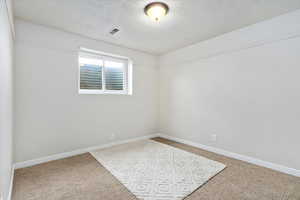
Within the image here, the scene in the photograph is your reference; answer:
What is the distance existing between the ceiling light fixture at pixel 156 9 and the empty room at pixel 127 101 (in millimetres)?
15

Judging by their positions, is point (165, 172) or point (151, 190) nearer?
point (151, 190)

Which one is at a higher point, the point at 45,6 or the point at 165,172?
the point at 45,6

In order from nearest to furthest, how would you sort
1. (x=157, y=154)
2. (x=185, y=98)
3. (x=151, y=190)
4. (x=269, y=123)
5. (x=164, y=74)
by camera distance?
(x=151, y=190)
(x=269, y=123)
(x=157, y=154)
(x=185, y=98)
(x=164, y=74)

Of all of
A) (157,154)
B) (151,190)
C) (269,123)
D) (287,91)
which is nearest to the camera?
(151,190)

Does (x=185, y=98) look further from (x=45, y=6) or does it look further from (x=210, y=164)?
(x=45, y=6)

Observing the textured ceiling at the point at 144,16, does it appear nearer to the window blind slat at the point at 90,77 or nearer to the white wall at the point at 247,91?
the white wall at the point at 247,91

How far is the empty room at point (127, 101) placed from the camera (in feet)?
6.09

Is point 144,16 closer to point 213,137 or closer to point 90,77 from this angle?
point 90,77

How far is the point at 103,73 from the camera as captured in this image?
3357mm

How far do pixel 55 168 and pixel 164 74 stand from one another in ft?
10.8

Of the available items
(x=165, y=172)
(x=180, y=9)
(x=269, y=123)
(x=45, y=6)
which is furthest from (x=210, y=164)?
(x=45, y=6)

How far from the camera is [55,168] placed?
2.28 metres

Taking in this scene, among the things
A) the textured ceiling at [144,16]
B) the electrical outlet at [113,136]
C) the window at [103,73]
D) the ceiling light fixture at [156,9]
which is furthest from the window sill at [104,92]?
the ceiling light fixture at [156,9]

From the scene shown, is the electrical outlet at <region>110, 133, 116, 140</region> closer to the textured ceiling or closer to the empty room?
the empty room
